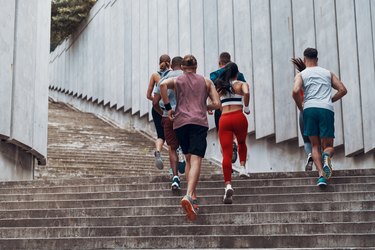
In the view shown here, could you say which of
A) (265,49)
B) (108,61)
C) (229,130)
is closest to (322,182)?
(229,130)

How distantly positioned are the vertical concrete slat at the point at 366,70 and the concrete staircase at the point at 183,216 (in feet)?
8.49

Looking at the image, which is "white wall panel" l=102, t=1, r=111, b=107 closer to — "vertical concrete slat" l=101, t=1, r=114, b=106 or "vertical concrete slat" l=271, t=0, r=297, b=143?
"vertical concrete slat" l=101, t=1, r=114, b=106

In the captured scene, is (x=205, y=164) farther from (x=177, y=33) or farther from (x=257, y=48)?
(x=177, y=33)

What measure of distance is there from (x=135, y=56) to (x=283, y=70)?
362 inches

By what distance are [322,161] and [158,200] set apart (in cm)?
194

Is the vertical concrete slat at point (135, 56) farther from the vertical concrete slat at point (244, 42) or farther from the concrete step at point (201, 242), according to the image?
the concrete step at point (201, 242)

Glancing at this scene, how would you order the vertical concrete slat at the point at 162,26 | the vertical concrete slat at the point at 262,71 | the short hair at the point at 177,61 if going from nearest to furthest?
the short hair at the point at 177,61
the vertical concrete slat at the point at 262,71
the vertical concrete slat at the point at 162,26

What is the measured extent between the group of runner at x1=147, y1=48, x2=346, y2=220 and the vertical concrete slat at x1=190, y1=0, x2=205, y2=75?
8167mm

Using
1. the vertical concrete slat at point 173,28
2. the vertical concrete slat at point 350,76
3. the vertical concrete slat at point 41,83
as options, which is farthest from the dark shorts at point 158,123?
the vertical concrete slat at point 173,28

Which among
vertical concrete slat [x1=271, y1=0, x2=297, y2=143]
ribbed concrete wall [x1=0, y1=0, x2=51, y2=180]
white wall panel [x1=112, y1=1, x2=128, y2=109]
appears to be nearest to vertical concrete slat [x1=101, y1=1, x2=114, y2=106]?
white wall panel [x1=112, y1=1, x2=128, y2=109]

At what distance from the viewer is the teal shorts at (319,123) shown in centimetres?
756

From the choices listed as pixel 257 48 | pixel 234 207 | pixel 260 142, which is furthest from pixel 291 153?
pixel 234 207

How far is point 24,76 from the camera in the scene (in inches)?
440

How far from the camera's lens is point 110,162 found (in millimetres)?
14016
